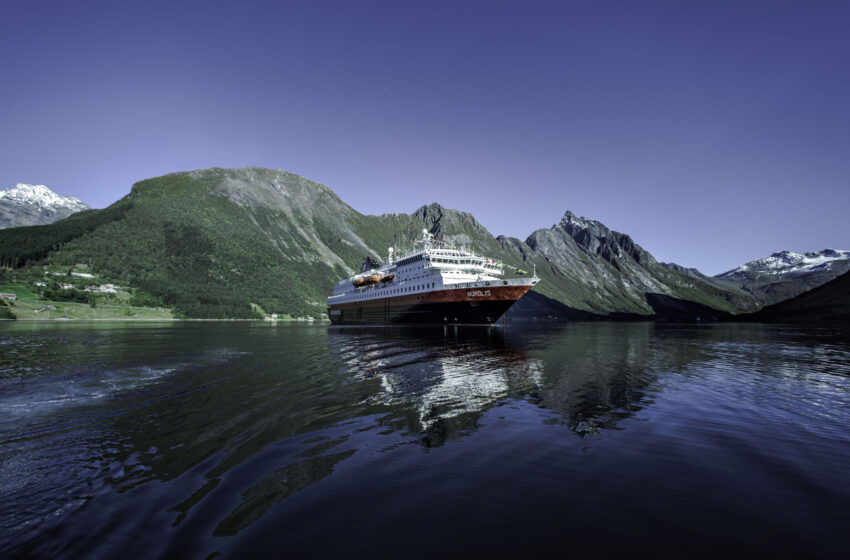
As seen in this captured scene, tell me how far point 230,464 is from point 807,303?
25902cm

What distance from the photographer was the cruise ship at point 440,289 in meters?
66.3

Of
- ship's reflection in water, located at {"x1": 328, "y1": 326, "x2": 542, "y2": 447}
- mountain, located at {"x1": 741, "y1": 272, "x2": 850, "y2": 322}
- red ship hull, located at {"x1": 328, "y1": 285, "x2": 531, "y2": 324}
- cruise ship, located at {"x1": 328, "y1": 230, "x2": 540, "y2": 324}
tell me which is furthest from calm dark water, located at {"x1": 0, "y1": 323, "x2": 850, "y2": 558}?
mountain, located at {"x1": 741, "y1": 272, "x2": 850, "y2": 322}

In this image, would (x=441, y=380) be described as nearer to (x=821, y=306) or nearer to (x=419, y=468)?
(x=419, y=468)

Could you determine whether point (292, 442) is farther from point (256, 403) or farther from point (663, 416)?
point (663, 416)

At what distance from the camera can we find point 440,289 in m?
71.5

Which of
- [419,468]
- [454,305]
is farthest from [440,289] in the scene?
[419,468]

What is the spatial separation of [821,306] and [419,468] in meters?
234

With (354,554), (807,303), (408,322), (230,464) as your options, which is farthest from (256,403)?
(807,303)

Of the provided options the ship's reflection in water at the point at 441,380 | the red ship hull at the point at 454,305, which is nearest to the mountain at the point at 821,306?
the red ship hull at the point at 454,305

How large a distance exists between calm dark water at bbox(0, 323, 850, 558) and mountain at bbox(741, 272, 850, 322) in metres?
183

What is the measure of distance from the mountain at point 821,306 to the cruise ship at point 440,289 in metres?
149

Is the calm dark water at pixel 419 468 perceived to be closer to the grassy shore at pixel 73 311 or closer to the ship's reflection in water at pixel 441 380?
the ship's reflection in water at pixel 441 380

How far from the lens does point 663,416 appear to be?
13961mm

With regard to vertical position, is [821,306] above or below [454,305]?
above
